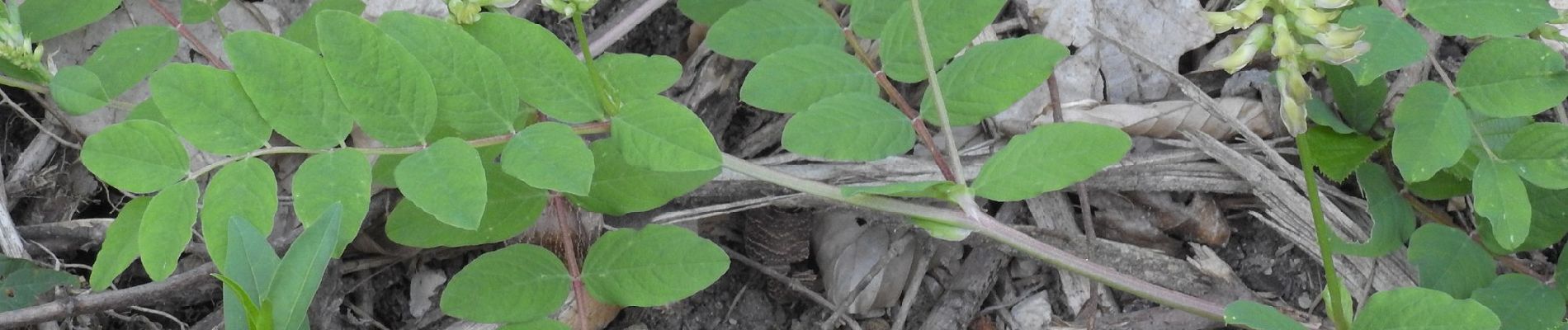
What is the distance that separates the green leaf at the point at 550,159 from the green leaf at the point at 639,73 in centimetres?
30

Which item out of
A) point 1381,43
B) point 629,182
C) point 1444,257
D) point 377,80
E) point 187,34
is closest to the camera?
point 377,80

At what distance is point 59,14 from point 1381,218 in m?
2.92

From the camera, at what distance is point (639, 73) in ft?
7.67

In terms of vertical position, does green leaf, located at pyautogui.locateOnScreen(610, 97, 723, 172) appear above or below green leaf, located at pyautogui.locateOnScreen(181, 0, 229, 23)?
above

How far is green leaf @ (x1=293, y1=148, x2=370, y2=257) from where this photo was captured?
1.98 m

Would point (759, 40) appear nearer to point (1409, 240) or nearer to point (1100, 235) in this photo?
point (1100, 235)

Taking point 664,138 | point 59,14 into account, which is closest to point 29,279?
point 59,14

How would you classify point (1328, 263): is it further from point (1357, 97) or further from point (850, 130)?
point (850, 130)

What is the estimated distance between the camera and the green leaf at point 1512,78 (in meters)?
2.21

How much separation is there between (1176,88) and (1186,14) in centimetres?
20

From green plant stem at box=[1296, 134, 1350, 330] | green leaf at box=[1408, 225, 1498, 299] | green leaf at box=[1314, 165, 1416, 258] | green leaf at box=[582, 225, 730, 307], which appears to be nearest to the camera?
green plant stem at box=[1296, 134, 1350, 330]

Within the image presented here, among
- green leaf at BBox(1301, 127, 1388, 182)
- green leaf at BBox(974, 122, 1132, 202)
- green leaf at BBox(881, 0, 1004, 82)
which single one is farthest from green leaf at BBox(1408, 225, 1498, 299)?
green leaf at BBox(881, 0, 1004, 82)

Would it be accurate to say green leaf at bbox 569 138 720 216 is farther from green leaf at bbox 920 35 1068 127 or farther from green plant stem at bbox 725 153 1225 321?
green leaf at bbox 920 35 1068 127

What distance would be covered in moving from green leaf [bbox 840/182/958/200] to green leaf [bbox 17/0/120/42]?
1.70m
